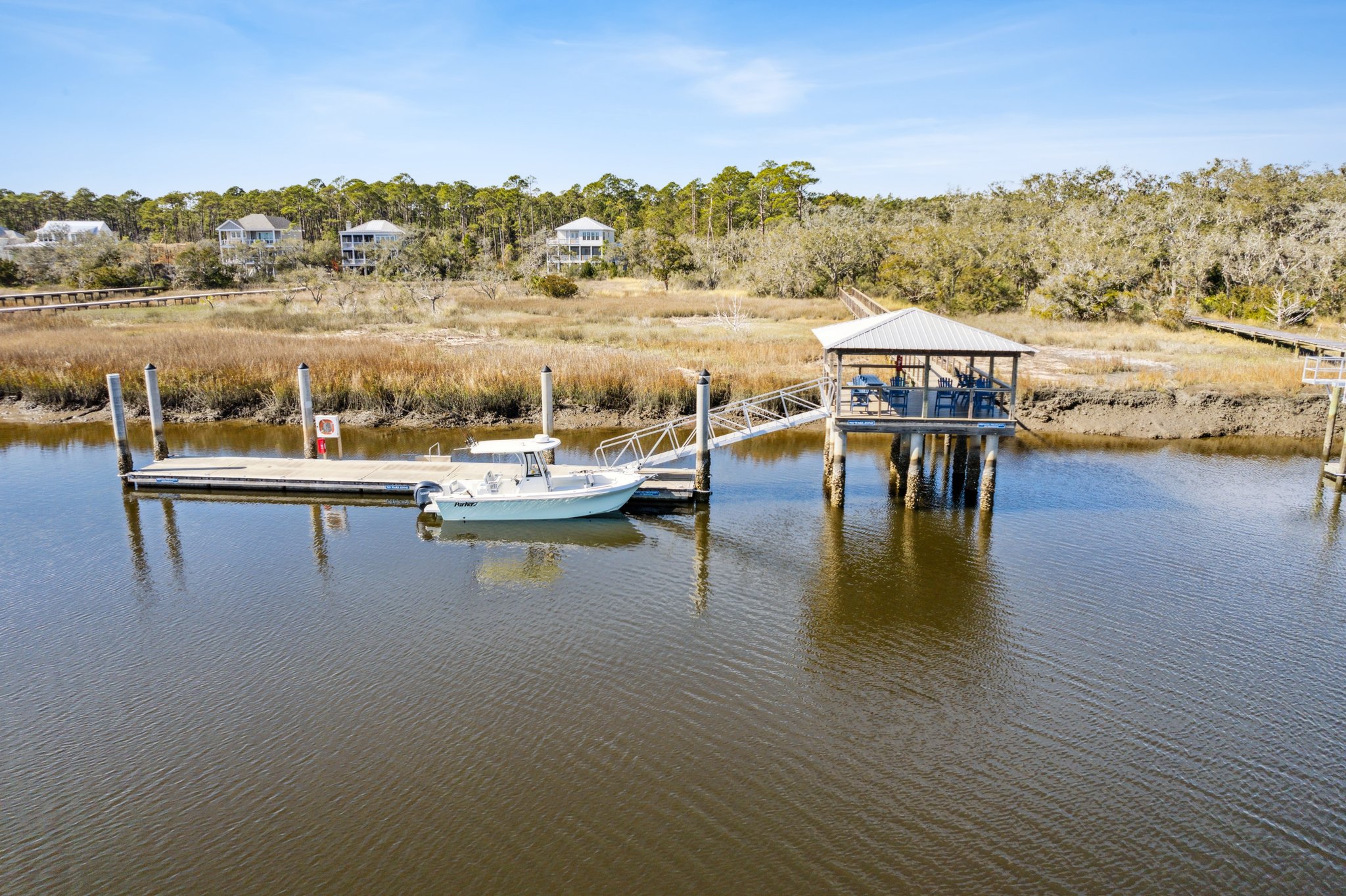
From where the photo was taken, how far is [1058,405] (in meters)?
32.7

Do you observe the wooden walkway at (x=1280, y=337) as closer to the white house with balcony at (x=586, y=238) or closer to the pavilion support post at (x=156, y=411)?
the pavilion support post at (x=156, y=411)

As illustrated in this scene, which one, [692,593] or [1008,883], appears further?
[692,593]

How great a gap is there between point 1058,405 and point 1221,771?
75.9 feet

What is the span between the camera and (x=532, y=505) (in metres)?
21.2

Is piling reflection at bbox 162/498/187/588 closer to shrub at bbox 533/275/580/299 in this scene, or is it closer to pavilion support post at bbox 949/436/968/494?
pavilion support post at bbox 949/436/968/494

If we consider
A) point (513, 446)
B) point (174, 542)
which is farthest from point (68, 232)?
point (513, 446)

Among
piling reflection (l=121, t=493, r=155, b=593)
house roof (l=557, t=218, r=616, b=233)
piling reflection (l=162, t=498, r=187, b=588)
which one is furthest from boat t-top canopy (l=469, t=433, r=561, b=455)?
house roof (l=557, t=218, r=616, b=233)

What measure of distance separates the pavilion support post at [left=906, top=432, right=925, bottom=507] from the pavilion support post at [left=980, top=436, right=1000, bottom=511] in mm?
1649

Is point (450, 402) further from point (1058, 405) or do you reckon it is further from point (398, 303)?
point (398, 303)

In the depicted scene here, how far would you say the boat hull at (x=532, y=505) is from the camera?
21047mm

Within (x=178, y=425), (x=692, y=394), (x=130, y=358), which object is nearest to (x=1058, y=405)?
(x=692, y=394)

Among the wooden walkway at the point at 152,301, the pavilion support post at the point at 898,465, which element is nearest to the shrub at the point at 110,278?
the wooden walkway at the point at 152,301

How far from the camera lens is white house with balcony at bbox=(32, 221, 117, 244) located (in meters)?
99.1

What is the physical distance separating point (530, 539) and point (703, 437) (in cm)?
546
